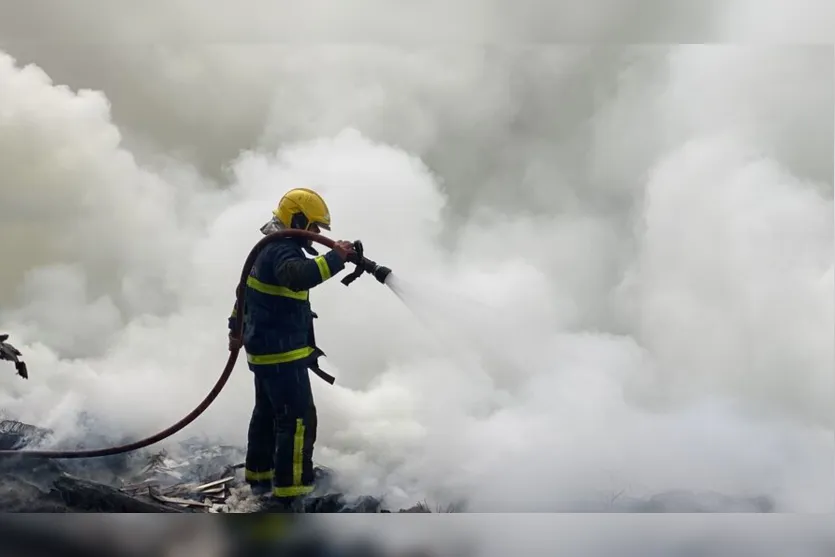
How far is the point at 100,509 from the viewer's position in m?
3.45

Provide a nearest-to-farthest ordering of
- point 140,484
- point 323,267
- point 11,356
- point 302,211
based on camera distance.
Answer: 1. point 323,267
2. point 302,211
3. point 11,356
4. point 140,484

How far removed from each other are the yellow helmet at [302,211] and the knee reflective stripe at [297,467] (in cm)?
91

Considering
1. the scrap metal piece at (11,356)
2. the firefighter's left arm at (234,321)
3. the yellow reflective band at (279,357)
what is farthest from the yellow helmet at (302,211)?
the scrap metal piece at (11,356)

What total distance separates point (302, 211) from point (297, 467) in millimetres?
1171

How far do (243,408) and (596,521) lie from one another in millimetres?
1870

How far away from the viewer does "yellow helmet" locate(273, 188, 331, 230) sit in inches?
133

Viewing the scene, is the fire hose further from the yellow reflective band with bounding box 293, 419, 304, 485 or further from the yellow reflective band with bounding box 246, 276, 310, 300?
the yellow reflective band with bounding box 293, 419, 304, 485

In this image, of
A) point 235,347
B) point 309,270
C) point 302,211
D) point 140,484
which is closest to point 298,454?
point 235,347

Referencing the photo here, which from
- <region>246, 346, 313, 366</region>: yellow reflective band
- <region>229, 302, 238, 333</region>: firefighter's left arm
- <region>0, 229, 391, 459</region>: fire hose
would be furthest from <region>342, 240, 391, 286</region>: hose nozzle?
<region>229, 302, 238, 333</region>: firefighter's left arm

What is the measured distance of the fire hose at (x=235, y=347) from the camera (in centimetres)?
315

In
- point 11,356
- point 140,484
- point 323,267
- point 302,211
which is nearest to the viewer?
point 323,267

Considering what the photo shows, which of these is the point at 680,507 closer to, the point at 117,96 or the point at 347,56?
the point at 347,56

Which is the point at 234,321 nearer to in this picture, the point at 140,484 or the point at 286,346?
the point at 286,346

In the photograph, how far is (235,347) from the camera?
3.46 meters
